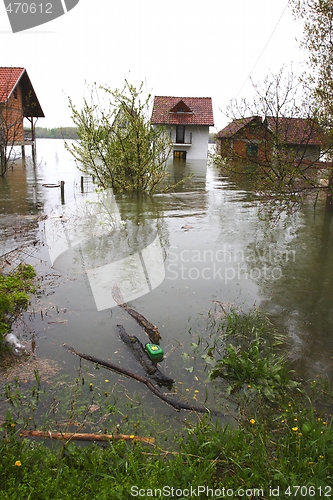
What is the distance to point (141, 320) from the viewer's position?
513 centimetres

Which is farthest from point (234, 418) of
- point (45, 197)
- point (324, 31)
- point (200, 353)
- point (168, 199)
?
point (45, 197)

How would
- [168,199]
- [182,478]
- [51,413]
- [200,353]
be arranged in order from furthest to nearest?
1. [168,199]
2. [200,353]
3. [51,413]
4. [182,478]

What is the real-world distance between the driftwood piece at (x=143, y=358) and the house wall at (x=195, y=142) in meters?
32.5

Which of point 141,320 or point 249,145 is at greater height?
point 249,145

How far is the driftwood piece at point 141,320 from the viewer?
188 inches

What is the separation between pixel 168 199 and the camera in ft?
49.1

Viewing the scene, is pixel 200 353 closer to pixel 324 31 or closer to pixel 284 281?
pixel 284 281

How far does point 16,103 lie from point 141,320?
1035 inches

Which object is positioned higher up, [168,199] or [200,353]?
[168,199]

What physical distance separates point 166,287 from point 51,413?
3.26m

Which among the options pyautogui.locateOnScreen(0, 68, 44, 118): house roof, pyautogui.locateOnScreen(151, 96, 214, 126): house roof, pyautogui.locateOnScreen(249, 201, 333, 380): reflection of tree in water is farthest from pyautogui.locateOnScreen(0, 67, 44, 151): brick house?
pyautogui.locateOnScreen(249, 201, 333, 380): reflection of tree in water

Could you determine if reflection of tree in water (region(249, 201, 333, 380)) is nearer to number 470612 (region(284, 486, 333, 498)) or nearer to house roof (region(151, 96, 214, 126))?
number 470612 (region(284, 486, 333, 498))

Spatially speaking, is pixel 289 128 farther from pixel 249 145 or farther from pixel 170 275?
pixel 170 275

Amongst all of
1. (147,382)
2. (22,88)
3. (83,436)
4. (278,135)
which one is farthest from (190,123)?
(83,436)
